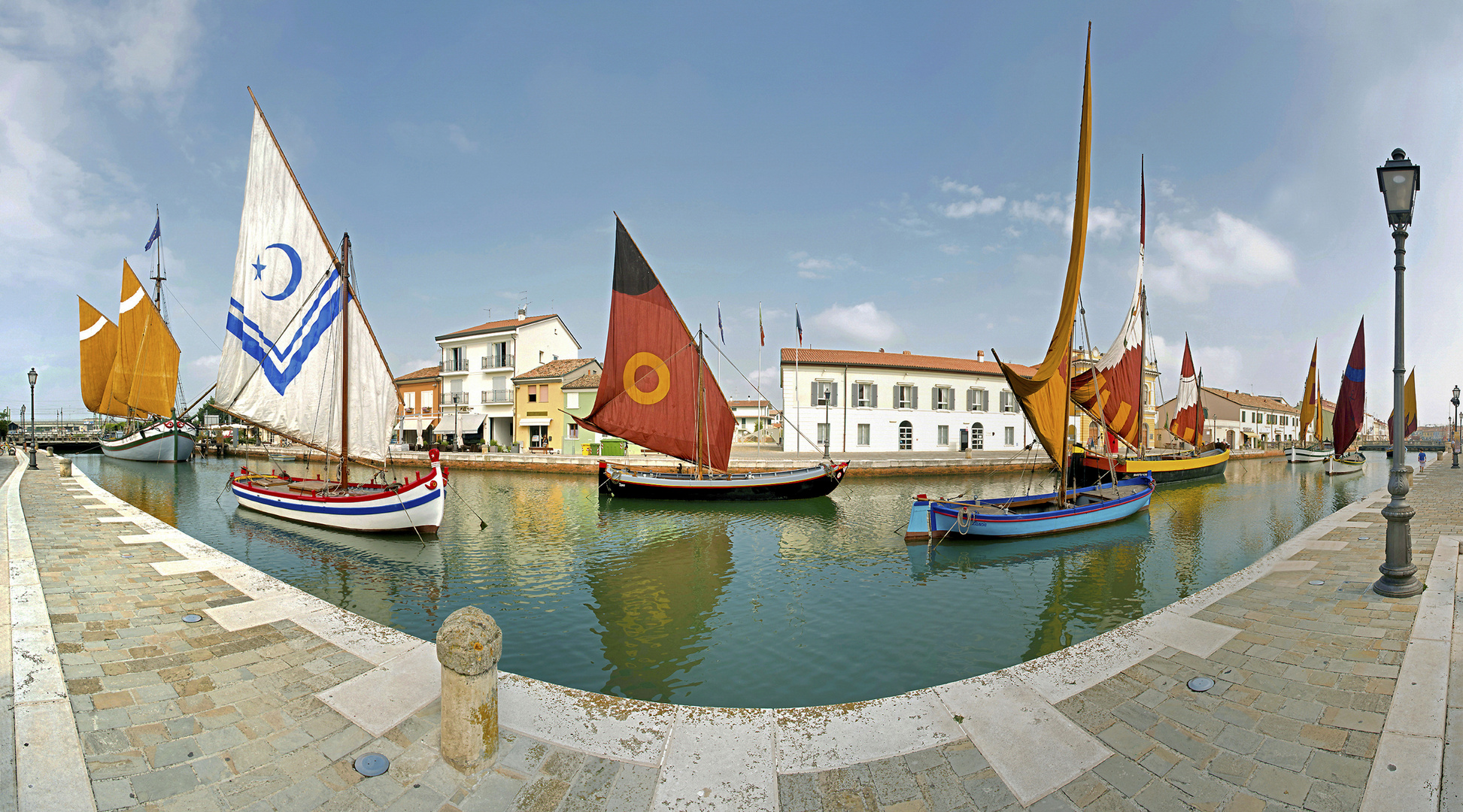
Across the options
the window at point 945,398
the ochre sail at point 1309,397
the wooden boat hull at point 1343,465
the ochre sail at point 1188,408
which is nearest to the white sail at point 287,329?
the window at point 945,398

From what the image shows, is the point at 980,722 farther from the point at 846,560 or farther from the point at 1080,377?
the point at 1080,377

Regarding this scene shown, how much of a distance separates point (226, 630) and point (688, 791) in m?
5.50

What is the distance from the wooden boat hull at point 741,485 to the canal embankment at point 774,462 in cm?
673

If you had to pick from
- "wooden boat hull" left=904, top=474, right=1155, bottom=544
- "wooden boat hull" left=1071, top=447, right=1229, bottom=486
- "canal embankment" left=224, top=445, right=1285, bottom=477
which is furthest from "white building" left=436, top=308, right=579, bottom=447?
"wooden boat hull" left=1071, top=447, right=1229, bottom=486

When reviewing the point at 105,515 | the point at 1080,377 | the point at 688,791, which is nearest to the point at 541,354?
the point at 105,515

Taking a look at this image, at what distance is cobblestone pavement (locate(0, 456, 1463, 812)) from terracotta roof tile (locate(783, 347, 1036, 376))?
33728mm

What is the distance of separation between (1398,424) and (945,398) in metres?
35.9

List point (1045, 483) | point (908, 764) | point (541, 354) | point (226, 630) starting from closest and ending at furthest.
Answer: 1. point (908, 764)
2. point (226, 630)
3. point (1045, 483)
4. point (541, 354)

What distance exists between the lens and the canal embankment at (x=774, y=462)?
3309cm

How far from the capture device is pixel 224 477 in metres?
32.5

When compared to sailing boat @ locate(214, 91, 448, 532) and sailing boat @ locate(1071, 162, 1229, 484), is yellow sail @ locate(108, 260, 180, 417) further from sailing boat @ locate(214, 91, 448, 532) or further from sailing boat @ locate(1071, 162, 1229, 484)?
sailing boat @ locate(1071, 162, 1229, 484)

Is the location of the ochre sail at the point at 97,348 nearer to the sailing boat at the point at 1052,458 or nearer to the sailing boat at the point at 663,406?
the sailing boat at the point at 663,406

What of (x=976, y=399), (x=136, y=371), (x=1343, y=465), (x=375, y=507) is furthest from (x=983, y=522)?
(x=136, y=371)

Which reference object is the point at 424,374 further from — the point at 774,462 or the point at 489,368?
the point at 774,462
